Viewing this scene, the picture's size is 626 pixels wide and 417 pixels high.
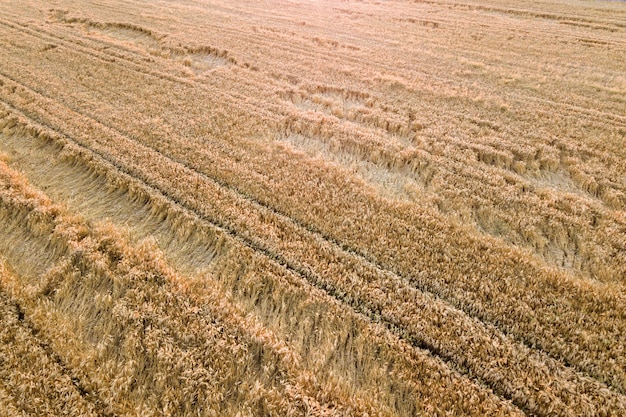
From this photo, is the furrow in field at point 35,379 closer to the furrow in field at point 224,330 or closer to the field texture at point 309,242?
the field texture at point 309,242

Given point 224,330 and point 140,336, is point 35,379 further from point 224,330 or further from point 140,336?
point 224,330

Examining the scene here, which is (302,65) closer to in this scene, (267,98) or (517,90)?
(267,98)

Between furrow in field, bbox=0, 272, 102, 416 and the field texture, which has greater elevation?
the field texture

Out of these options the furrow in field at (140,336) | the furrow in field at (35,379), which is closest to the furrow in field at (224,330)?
the furrow in field at (140,336)

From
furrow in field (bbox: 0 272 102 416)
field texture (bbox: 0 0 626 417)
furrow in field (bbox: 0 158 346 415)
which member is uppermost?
field texture (bbox: 0 0 626 417)

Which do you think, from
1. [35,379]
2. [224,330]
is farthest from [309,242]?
[35,379]

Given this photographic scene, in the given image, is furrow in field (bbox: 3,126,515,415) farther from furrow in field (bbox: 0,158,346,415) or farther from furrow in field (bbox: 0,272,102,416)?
furrow in field (bbox: 0,272,102,416)

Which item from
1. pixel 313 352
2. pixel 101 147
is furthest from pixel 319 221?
pixel 101 147

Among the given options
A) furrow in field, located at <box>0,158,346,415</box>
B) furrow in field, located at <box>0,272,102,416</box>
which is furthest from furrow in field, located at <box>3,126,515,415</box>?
furrow in field, located at <box>0,272,102,416</box>
